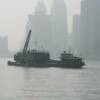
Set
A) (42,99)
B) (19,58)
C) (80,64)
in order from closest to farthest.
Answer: (42,99), (80,64), (19,58)

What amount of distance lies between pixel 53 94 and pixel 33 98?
5077mm

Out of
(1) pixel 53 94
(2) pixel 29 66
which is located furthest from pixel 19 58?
(1) pixel 53 94

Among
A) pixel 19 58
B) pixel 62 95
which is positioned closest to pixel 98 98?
pixel 62 95

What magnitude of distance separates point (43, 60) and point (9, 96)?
122595 mm

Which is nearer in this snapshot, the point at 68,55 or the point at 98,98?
the point at 98,98

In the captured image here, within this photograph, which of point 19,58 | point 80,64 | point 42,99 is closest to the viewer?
point 42,99

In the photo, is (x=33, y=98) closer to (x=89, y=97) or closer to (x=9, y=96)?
(x=9, y=96)

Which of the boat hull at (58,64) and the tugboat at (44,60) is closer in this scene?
the boat hull at (58,64)

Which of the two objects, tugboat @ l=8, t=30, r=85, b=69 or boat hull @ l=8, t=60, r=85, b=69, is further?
tugboat @ l=8, t=30, r=85, b=69

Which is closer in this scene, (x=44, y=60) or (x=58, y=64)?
(x=44, y=60)

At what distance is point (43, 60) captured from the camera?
173875 millimetres

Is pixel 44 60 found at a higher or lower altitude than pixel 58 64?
higher

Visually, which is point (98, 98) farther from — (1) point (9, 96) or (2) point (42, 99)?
(1) point (9, 96)

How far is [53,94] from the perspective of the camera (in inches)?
2112
